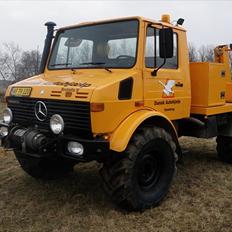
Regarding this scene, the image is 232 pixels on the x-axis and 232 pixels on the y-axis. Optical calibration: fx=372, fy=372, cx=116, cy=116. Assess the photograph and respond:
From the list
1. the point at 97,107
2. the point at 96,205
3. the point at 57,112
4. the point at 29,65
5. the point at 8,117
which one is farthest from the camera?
the point at 29,65

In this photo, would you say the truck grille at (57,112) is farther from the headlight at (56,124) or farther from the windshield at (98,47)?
the windshield at (98,47)

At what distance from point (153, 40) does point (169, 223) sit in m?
2.32

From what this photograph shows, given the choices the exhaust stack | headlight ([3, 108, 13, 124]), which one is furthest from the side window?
headlight ([3, 108, 13, 124])

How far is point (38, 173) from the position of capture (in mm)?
5730

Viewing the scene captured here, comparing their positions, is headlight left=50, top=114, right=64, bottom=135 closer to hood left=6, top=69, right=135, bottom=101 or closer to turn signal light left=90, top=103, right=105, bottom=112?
hood left=6, top=69, right=135, bottom=101

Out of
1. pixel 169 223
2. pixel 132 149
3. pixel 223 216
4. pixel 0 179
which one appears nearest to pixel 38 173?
pixel 0 179

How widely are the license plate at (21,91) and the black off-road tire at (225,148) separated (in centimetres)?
393

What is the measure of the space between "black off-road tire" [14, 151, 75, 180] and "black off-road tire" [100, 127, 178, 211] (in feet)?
4.10

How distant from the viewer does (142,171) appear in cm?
473

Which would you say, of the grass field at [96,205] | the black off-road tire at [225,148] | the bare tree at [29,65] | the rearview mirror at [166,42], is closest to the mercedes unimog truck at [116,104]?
the rearview mirror at [166,42]

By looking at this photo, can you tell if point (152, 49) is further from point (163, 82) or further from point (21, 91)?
point (21, 91)

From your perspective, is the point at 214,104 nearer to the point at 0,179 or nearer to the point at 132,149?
the point at 132,149

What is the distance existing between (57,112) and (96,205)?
1320mm

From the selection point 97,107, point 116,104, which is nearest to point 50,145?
point 97,107
